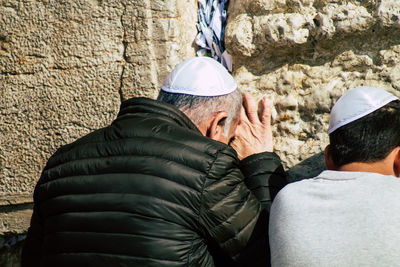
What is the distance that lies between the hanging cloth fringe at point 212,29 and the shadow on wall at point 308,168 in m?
0.72

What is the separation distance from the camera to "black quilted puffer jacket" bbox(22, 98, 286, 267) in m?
1.40

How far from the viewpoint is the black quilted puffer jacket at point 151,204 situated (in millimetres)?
1402

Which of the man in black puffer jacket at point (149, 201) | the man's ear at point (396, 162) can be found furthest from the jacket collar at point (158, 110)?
the man's ear at point (396, 162)

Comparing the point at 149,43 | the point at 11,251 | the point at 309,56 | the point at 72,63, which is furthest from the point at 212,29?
the point at 11,251

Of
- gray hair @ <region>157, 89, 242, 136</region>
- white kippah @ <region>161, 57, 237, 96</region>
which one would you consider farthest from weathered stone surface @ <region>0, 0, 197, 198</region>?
gray hair @ <region>157, 89, 242, 136</region>

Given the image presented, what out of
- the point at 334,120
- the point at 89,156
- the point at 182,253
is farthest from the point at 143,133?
the point at 334,120

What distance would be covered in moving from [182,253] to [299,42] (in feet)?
3.82

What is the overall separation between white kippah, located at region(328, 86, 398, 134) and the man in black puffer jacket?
1.34 ft

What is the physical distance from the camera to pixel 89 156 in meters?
1.55

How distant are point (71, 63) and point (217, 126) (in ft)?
3.20

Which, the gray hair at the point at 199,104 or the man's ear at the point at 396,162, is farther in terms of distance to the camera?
the gray hair at the point at 199,104

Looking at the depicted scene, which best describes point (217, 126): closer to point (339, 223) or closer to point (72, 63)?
point (339, 223)

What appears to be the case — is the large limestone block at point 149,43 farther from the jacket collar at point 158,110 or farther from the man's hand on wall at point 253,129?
the jacket collar at point 158,110

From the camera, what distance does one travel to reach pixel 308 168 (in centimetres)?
200
